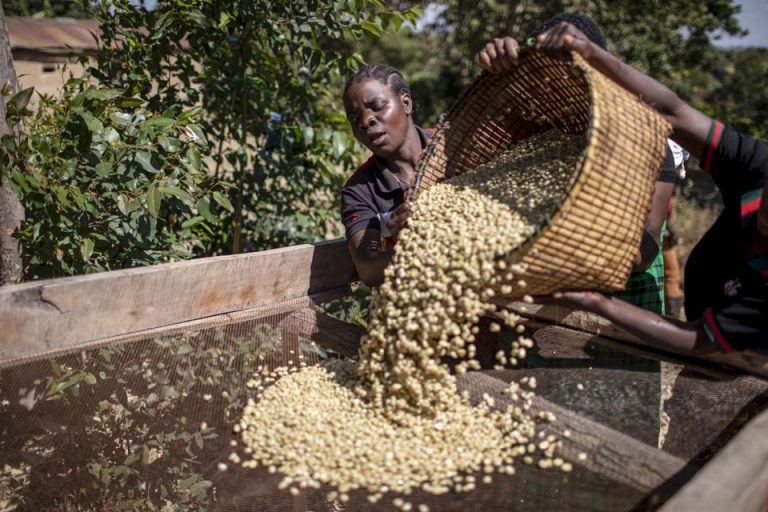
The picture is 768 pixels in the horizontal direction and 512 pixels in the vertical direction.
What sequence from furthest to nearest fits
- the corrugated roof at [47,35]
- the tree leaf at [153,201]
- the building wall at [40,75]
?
1. the building wall at [40,75]
2. the corrugated roof at [47,35]
3. the tree leaf at [153,201]

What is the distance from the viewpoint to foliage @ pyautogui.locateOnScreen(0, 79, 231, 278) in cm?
219

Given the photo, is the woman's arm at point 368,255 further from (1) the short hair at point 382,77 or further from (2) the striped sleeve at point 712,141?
(2) the striped sleeve at point 712,141

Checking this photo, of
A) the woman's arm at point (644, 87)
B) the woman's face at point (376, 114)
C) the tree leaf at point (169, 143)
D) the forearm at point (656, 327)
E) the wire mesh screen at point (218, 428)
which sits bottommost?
the wire mesh screen at point (218, 428)

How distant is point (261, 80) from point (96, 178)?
43.8 inches

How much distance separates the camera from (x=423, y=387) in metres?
1.89

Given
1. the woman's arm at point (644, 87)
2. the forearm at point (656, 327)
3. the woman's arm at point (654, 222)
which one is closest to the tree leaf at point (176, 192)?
the woman's arm at point (644, 87)

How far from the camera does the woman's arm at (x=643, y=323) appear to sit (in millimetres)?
1710

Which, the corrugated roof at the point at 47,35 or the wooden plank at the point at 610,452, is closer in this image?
the wooden plank at the point at 610,452

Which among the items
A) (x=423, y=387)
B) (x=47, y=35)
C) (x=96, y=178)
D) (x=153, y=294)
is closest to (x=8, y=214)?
(x=96, y=178)

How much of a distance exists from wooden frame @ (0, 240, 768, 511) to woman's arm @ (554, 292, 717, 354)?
0.20 m

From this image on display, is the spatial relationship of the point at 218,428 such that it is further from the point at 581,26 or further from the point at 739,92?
the point at 739,92

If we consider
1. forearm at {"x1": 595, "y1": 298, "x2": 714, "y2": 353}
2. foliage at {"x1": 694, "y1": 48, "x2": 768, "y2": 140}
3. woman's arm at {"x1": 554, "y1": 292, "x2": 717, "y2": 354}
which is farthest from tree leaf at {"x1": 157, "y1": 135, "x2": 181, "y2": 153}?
foliage at {"x1": 694, "y1": 48, "x2": 768, "y2": 140}

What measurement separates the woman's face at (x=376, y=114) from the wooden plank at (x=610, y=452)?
43.5 inches

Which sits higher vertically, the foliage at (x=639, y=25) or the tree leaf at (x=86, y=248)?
the foliage at (x=639, y=25)
